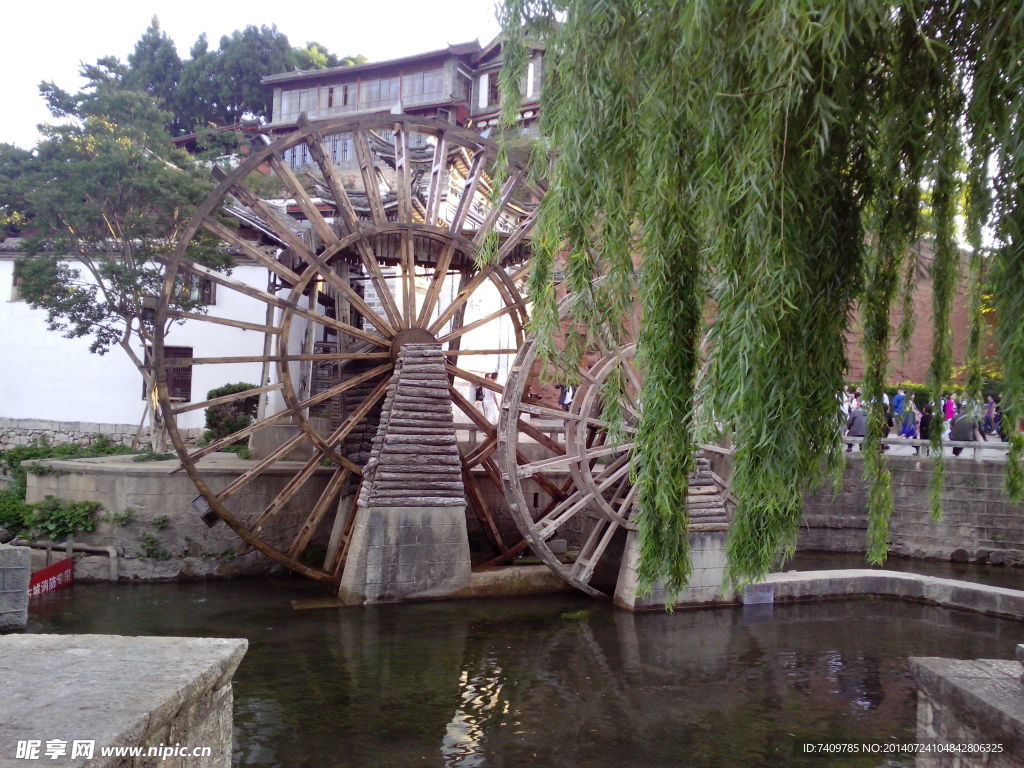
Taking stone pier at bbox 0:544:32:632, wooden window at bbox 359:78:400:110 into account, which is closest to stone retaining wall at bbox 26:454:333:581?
stone pier at bbox 0:544:32:632

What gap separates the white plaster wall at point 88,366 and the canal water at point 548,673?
7664mm

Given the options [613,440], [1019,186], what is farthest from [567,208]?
[1019,186]

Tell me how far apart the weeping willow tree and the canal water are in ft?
7.80

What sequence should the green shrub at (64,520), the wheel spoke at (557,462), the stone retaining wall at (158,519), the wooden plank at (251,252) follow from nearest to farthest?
the wheel spoke at (557,462), the wooden plank at (251,252), the stone retaining wall at (158,519), the green shrub at (64,520)

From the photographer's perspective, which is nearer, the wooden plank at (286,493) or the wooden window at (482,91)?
the wooden plank at (286,493)

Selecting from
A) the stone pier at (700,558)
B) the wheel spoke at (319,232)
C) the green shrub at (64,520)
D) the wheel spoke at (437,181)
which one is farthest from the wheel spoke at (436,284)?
the green shrub at (64,520)

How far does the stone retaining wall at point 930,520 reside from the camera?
509 inches

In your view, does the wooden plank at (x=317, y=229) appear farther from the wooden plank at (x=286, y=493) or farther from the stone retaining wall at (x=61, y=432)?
the stone retaining wall at (x=61, y=432)

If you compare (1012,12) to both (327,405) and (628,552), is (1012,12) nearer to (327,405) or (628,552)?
(628,552)

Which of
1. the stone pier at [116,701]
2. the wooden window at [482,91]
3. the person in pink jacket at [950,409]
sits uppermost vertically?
the wooden window at [482,91]

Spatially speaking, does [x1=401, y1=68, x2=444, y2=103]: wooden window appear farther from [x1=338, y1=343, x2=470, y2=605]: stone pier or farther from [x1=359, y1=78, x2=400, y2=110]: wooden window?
[x1=338, y1=343, x2=470, y2=605]: stone pier

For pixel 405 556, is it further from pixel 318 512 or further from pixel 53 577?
pixel 53 577

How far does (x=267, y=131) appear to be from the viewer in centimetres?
2731

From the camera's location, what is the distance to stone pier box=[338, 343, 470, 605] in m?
9.28
